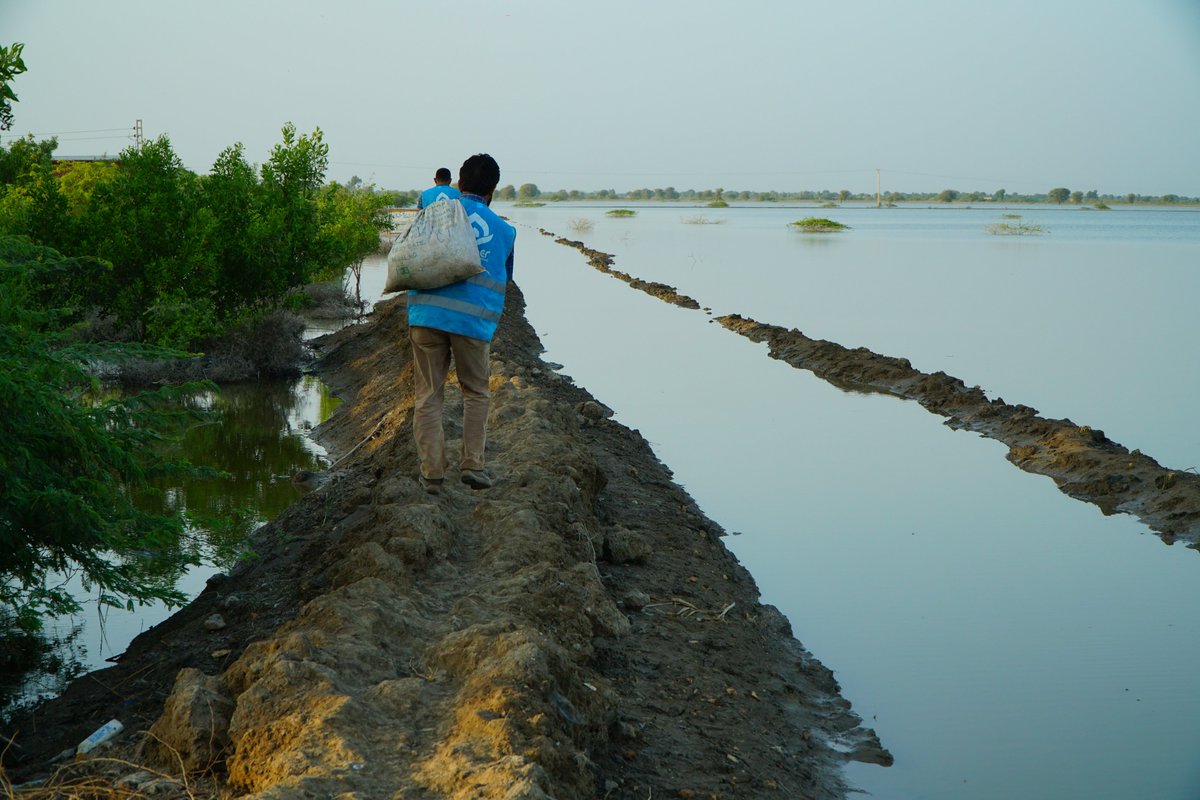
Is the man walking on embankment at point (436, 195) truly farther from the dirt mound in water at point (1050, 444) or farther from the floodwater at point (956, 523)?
the dirt mound in water at point (1050, 444)

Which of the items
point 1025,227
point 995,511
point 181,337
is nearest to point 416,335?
point 995,511

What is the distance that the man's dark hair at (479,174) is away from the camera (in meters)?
6.32

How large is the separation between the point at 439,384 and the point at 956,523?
4957 mm

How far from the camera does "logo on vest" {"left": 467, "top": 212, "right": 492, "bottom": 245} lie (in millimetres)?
6238

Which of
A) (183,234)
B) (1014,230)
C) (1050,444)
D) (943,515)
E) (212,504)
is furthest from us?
(1014,230)

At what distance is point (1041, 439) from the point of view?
1238 cm

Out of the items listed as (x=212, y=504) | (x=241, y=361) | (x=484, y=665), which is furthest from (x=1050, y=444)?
(x=241, y=361)

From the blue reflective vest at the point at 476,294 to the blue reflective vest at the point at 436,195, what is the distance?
7cm

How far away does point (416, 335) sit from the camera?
6.40 m

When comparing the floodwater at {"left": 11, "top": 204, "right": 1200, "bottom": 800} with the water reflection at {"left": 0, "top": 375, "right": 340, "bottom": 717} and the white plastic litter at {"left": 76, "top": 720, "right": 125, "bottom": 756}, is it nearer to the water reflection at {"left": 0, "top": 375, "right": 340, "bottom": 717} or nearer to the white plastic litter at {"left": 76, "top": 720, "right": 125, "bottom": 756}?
the water reflection at {"left": 0, "top": 375, "right": 340, "bottom": 717}

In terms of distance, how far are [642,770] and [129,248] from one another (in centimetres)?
1316

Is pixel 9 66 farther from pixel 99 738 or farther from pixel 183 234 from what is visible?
pixel 183 234

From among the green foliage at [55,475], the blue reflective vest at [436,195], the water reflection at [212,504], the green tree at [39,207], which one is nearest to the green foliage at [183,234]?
the green tree at [39,207]

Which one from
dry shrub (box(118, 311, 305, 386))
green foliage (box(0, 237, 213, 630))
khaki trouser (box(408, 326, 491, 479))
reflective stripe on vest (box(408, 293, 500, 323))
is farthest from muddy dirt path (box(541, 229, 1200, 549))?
dry shrub (box(118, 311, 305, 386))
